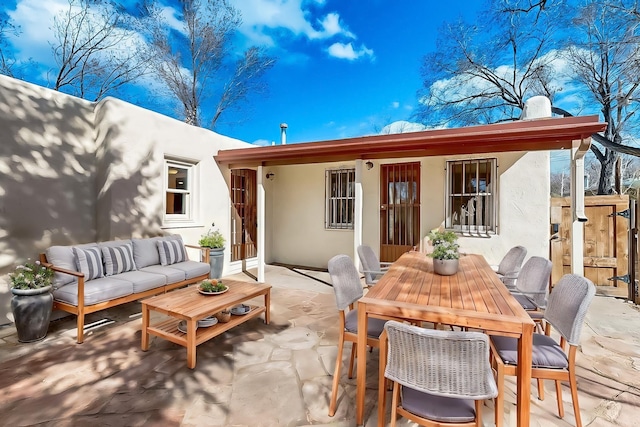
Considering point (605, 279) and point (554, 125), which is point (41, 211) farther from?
point (605, 279)

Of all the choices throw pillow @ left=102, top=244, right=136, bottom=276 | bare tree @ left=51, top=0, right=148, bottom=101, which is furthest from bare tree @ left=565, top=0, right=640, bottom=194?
bare tree @ left=51, top=0, right=148, bottom=101

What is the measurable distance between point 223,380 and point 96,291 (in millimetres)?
2188

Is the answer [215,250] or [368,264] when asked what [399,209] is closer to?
[368,264]

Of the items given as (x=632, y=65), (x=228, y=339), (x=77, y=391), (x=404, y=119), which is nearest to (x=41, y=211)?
(x=77, y=391)

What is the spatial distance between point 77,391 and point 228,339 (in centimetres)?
137

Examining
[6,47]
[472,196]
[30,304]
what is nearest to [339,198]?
[472,196]

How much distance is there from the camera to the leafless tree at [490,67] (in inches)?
393

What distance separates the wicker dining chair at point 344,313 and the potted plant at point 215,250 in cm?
384

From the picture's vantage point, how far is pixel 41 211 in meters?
4.08

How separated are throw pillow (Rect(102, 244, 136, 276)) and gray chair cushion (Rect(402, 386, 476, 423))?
4289 millimetres

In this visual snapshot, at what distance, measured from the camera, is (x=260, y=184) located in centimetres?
597

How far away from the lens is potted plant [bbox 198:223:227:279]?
229 inches

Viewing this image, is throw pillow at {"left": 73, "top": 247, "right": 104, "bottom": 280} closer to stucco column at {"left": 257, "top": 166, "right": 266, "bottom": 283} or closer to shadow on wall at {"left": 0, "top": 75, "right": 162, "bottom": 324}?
shadow on wall at {"left": 0, "top": 75, "right": 162, "bottom": 324}

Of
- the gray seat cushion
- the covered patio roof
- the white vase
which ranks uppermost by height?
the covered patio roof
